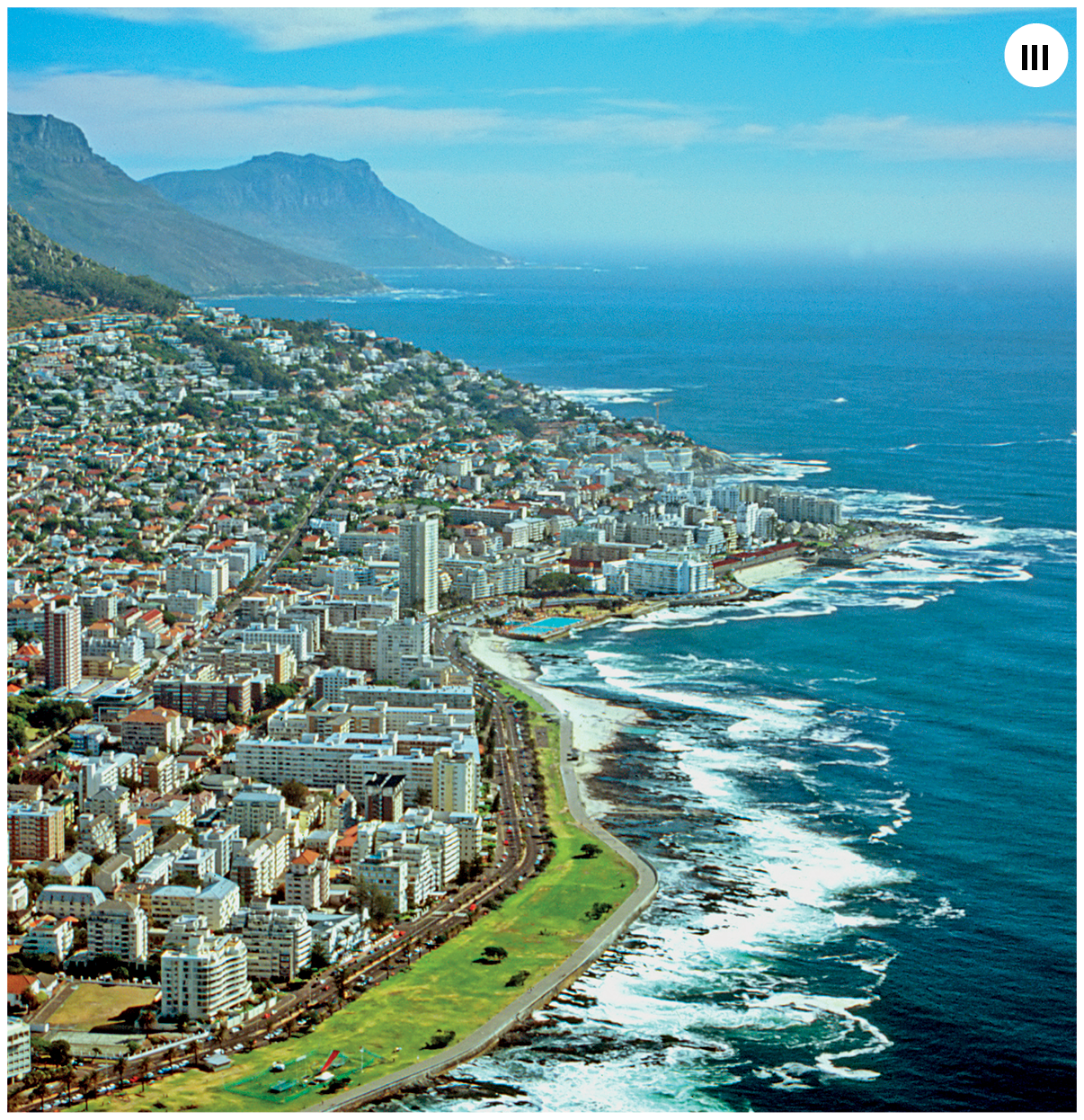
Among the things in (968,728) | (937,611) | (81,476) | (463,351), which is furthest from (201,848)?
(463,351)

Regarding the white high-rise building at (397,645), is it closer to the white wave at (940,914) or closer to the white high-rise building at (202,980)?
the white wave at (940,914)

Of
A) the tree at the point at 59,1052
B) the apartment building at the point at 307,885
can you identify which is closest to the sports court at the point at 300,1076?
the tree at the point at 59,1052

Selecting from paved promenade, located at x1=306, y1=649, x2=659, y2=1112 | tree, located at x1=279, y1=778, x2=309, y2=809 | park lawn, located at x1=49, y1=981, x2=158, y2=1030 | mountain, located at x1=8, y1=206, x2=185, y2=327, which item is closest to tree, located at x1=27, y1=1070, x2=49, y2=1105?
park lawn, located at x1=49, y1=981, x2=158, y2=1030

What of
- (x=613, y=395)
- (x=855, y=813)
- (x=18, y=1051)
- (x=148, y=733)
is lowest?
(x=18, y=1051)

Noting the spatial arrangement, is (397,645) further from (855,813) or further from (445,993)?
(445,993)

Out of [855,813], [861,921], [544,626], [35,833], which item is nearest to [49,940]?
[35,833]

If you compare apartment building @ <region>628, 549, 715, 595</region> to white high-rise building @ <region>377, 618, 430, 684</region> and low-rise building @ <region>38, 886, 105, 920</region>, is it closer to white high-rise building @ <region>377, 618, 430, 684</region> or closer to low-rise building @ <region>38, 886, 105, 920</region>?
white high-rise building @ <region>377, 618, 430, 684</region>
